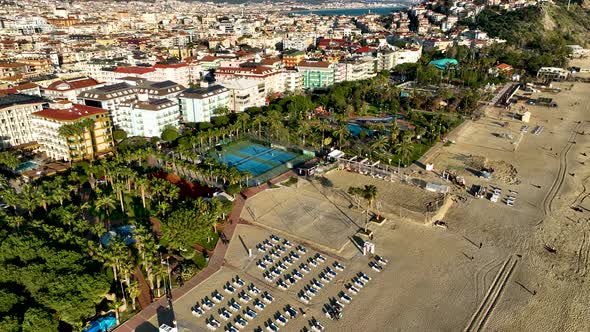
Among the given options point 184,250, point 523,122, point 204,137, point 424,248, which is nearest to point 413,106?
point 523,122

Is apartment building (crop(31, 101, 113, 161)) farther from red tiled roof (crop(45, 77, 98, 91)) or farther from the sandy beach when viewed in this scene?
the sandy beach

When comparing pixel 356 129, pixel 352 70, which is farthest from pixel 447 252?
pixel 352 70

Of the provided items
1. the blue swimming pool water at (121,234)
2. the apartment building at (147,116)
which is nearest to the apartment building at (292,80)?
the apartment building at (147,116)

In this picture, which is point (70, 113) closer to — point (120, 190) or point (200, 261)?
point (120, 190)

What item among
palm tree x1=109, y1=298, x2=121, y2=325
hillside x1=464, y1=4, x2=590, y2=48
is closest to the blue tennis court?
palm tree x1=109, y1=298, x2=121, y2=325

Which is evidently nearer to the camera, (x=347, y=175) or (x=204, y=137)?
(x=347, y=175)

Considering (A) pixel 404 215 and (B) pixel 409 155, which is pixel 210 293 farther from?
(B) pixel 409 155
